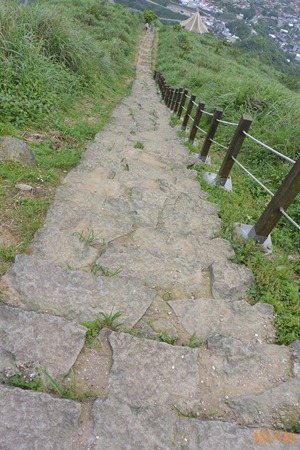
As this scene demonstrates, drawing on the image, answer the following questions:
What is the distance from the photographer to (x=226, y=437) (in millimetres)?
1430

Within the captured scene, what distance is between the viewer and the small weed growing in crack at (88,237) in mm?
2509

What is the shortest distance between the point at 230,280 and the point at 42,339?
1504mm

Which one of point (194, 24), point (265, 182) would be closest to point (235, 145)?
point (265, 182)

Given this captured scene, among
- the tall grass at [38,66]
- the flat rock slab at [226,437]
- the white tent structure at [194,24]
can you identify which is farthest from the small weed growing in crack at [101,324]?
the white tent structure at [194,24]

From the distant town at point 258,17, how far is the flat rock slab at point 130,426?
80656 mm

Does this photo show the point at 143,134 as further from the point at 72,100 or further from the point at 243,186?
the point at 243,186

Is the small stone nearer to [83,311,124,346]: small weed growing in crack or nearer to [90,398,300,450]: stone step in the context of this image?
[83,311,124,346]: small weed growing in crack

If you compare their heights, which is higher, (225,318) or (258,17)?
(258,17)

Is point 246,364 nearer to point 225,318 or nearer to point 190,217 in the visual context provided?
point 225,318

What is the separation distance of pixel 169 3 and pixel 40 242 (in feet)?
373

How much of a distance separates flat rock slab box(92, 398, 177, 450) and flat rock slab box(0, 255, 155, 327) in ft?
1.76

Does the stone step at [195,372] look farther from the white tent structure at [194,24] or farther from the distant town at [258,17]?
the distant town at [258,17]

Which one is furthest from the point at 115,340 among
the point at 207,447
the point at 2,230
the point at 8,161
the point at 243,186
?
the point at 243,186

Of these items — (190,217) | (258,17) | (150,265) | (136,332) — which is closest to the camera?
(136,332)
